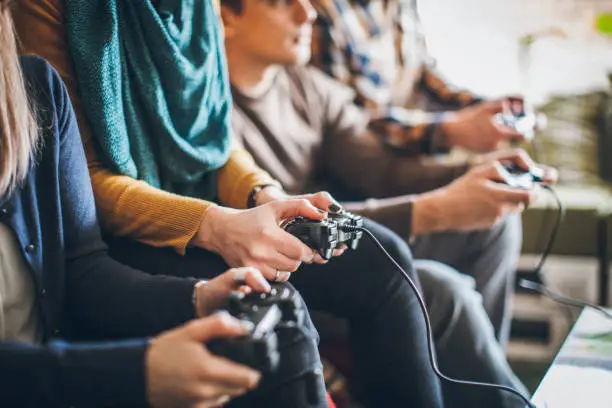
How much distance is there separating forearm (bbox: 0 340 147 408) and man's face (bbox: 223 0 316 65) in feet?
2.57

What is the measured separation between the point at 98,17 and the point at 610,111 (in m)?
1.64

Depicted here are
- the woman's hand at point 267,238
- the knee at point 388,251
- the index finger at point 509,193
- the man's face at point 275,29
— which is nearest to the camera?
the woman's hand at point 267,238

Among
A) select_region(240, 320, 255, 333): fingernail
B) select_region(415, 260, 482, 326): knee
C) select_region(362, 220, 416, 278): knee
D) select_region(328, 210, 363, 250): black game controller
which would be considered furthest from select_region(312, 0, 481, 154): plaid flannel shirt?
select_region(240, 320, 255, 333): fingernail

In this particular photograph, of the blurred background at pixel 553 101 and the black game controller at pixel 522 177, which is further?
the blurred background at pixel 553 101

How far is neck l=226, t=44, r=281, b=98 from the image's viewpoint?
4.20 feet

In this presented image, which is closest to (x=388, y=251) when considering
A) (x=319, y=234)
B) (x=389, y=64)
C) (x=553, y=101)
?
(x=319, y=234)

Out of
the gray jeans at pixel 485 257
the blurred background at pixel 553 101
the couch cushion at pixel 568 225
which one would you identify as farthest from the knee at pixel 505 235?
the couch cushion at pixel 568 225

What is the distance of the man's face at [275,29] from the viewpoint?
125 centimetres

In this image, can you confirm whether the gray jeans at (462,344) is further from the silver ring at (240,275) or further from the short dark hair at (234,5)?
the short dark hair at (234,5)

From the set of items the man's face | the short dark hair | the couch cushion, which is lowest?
the couch cushion

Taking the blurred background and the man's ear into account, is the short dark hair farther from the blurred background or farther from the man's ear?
the blurred background

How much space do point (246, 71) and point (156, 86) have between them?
1.31ft

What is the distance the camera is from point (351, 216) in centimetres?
79

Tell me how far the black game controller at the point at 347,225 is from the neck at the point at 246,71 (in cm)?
56
